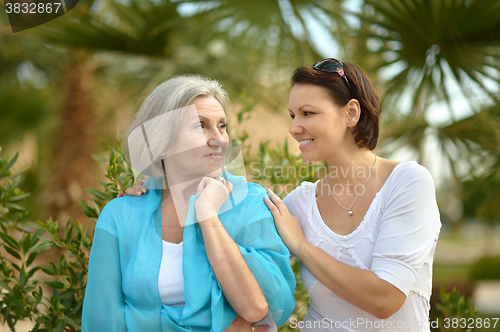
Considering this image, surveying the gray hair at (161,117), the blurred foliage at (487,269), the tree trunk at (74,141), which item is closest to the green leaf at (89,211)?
the gray hair at (161,117)

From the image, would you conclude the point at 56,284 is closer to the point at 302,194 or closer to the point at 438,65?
the point at 302,194

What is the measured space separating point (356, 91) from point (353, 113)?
9 cm

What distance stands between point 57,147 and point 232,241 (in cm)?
408

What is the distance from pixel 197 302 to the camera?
1.45 m

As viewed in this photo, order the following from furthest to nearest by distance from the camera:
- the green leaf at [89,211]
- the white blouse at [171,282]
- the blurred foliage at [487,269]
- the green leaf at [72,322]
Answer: the blurred foliage at [487,269] → the green leaf at [89,211] → the green leaf at [72,322] → the white blouse at [171,282]

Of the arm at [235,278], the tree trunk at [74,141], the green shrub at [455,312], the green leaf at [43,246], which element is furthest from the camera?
the tree trunk at [74,141]

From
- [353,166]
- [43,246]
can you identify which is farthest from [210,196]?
[43,246]

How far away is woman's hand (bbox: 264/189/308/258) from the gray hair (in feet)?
1.54

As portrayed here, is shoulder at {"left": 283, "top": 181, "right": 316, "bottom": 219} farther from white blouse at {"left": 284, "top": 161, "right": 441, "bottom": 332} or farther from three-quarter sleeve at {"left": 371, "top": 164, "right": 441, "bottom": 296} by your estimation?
three-quarter sleeve at {"left": 371, "top": 164, "right": 441, "bottom": 296}

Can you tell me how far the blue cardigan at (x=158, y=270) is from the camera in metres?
1.46

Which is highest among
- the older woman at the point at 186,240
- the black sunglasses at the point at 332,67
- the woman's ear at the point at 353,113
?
the black sunglasses at the point at 332,67

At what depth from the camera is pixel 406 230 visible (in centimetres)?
151

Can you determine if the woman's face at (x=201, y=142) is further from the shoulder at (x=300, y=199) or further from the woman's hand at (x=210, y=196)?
the shoulder at (x=300, y=199)

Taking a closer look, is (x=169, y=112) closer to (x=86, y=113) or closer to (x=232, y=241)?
(x=232, y=241)
